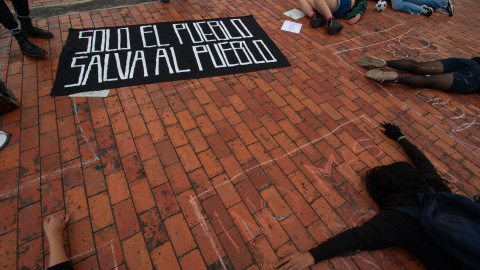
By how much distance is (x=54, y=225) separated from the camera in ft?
5.80

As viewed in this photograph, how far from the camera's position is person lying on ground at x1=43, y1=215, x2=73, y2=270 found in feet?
5.17

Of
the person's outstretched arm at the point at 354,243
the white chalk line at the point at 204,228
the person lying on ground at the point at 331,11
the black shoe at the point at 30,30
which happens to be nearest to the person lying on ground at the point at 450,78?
the person lying on ground at the point at 331,11

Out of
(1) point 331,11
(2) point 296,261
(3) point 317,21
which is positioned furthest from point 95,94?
(1) point 331,11

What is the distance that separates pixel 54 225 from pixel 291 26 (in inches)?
184

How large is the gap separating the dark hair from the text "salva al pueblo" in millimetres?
2308

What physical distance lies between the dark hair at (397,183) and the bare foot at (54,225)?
285cm

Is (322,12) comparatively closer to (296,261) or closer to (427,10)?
(427,10)

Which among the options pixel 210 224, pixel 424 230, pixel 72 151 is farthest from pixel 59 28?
pixel 424 230

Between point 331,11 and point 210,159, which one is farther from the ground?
point 331,11

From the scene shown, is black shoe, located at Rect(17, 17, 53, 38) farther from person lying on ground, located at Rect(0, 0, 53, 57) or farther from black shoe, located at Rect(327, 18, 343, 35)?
black shoe, located at Rect(327, 18, 343, 35)

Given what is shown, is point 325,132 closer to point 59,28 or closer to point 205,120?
point 205,120

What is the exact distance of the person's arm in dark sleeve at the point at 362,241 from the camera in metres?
1.79

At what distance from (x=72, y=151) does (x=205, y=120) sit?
1.44m

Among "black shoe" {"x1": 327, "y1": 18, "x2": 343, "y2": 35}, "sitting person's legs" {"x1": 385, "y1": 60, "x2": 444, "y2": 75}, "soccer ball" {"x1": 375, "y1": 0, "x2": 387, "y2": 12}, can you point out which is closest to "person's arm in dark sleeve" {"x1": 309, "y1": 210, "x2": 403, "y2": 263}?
"sitting person's legs" {"x1": 385, "y1": 60, "x2": 444, "y2": 75}
